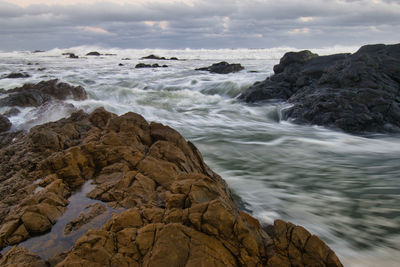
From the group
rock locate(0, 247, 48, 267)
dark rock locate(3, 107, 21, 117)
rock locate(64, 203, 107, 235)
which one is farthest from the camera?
dark rock locate(3, 107, 21, 117)

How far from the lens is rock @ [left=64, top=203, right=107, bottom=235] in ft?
9.42

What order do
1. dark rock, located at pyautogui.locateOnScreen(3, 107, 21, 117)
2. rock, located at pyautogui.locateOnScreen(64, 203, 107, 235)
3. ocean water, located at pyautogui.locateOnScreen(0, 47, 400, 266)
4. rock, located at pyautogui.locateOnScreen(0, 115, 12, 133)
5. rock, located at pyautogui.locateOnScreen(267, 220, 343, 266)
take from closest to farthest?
rock, located at pyautogui.locateOnScreen(267, 220, 343, 266) < rock, located at pyautogui.locateOnScreen(64, 203, 107, 235) < ocean water, located at pyautogui.locateOnScreen(0, 47, 400, 266) < rock, located at pyautogui.locateOnScreen(0, 115, 12, 133) < dark rock, located at pyautogui.locateOnScreen(3, 107, 21, 117)

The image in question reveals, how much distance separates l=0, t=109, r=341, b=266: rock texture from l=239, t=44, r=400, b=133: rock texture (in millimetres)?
7945

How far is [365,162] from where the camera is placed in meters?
7.82

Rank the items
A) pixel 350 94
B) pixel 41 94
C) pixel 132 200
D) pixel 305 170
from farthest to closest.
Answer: pixel 41 94, pixel 350 94, pixel 305 170, pixel 132 200

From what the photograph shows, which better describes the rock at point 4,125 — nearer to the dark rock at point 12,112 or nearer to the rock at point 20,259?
the dark rock at point 12,112

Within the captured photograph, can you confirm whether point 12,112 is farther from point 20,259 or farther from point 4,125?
point 20,259

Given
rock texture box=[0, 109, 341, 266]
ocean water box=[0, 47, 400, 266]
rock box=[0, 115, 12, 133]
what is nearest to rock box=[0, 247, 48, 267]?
rock texture box=[0, 109, 341, 266]

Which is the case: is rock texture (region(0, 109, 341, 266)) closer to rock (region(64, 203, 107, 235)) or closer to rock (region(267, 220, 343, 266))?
rock (region(267, 220, 343, 266))

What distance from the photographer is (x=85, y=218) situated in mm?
2996

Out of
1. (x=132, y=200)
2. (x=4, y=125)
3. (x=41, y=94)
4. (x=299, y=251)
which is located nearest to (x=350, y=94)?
(x=299, y=251)

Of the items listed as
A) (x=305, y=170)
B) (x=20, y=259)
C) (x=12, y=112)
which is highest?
(x=20, y=259)

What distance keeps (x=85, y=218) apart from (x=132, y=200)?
48 centimetres

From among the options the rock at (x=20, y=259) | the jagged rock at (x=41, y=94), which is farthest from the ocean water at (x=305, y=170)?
the rock at (x=20, y=259)
